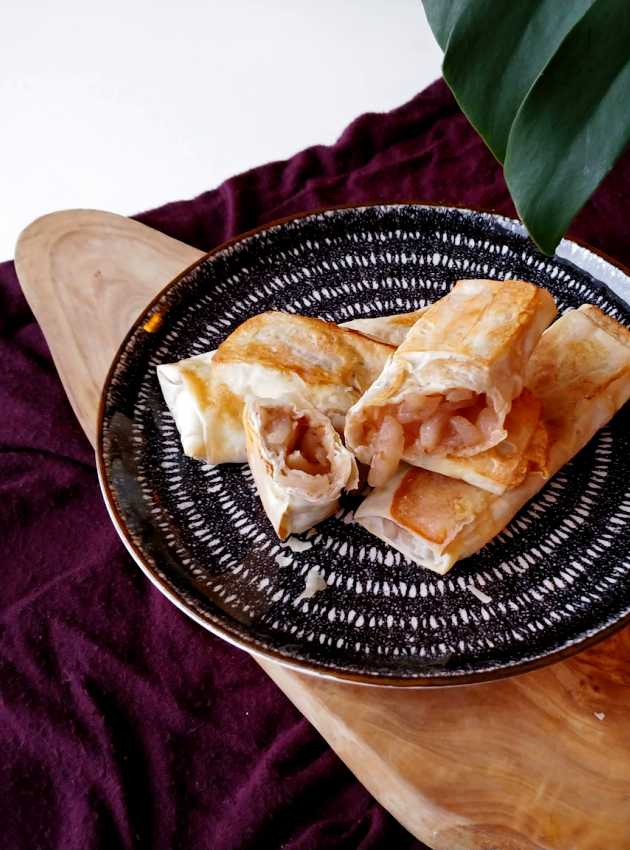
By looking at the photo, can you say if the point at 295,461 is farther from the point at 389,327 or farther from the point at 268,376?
the point at 389,327

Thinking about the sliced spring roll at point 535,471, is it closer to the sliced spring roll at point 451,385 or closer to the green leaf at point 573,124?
the sliced spring roll at point 451,385

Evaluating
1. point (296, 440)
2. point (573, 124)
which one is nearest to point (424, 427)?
point (296, 440)

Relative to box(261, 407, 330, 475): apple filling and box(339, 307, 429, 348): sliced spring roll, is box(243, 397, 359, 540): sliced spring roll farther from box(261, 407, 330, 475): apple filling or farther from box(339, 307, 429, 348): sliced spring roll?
box(339, 307, 429, 348): sliced spring roll

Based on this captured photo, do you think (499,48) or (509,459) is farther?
(509,459)

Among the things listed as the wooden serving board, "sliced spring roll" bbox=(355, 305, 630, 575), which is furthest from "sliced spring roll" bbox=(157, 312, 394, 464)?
the wooden serving board

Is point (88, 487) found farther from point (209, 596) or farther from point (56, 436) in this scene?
point (209, 596)

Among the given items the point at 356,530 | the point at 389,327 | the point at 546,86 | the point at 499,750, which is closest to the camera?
the point at 546,86

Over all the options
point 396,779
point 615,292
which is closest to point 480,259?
point 615,292
